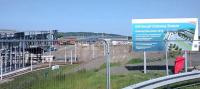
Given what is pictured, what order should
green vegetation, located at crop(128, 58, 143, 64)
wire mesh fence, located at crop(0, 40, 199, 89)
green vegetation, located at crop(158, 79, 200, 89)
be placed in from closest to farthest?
wire mesh fence, located at crop(0, 40, 199, 89)
green vegetation, located at crop(158, 79, 200, 89)
green vegetation, located at crop(128, 58, 143, 64)

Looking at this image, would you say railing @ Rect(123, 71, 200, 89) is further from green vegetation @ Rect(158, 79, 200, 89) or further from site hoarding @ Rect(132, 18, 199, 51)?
site hoarding @ Rect(132, 18, 199, 51)

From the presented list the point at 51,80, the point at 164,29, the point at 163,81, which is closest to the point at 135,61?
the point at 164,29

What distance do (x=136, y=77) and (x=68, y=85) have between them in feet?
19.3

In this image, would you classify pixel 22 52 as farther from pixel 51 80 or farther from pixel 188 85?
pixel 188 85

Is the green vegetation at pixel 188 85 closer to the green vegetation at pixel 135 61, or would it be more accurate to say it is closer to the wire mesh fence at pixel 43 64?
the wire mesh fence at pixel 43 64

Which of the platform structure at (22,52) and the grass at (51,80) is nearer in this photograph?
the grass at (51,80)

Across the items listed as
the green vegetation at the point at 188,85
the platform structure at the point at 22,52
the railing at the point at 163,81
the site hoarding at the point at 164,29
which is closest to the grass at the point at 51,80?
the platform structure at the point at 22,52

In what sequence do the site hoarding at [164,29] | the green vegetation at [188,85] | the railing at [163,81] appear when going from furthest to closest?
the site hoarding at [164,29], the green vegetation at [188,85], the railing at [163,81]

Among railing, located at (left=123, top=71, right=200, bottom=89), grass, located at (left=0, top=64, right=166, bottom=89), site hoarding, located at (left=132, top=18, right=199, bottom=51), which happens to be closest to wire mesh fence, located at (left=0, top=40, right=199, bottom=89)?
grass, located at (left=0, top=64, right=166, bottom=89)

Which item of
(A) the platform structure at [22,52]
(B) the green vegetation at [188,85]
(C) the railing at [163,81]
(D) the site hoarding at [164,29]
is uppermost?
(D) the site hoarding at [164,29]

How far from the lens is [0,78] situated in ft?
29.8

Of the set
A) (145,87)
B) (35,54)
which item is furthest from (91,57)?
(35,54)

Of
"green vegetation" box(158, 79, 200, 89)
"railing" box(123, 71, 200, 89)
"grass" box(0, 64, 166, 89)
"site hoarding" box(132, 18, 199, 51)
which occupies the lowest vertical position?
"green vegetation" box(158, 79, 200, 89)

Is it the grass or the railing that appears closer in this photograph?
the grass
